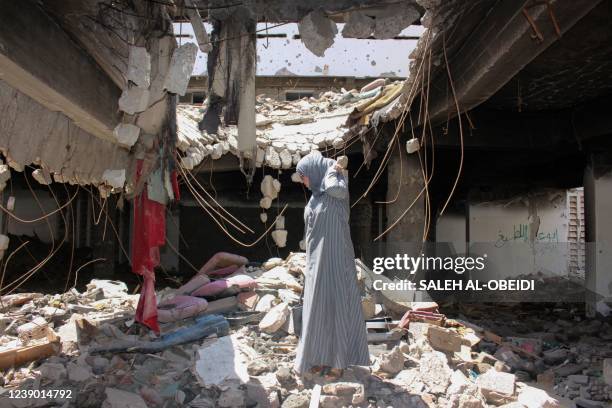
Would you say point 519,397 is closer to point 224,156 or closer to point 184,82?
point 184,82

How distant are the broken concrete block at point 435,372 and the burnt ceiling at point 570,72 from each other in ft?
9.00

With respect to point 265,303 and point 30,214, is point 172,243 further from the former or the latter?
point 265,303

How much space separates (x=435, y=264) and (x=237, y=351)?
667 cm

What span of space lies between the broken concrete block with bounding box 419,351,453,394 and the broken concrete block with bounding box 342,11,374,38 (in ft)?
9.00

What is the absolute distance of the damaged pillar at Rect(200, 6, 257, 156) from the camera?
137 inches

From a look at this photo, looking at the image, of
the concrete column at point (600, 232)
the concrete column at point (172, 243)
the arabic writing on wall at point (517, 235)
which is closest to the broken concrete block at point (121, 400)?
the concrete column at point (600, 232)

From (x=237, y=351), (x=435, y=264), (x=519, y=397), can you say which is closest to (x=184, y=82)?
(x=237, y=351)

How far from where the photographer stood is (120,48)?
12.2ft

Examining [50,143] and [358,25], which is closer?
[358,25]

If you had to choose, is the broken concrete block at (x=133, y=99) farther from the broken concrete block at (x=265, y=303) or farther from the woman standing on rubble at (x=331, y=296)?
the broken concrete block at (x=265, y=303)

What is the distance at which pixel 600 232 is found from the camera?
684 cm

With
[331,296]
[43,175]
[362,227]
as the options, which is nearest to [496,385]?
[331,296]

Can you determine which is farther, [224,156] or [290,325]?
[224,156]

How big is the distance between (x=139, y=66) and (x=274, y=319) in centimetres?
288
